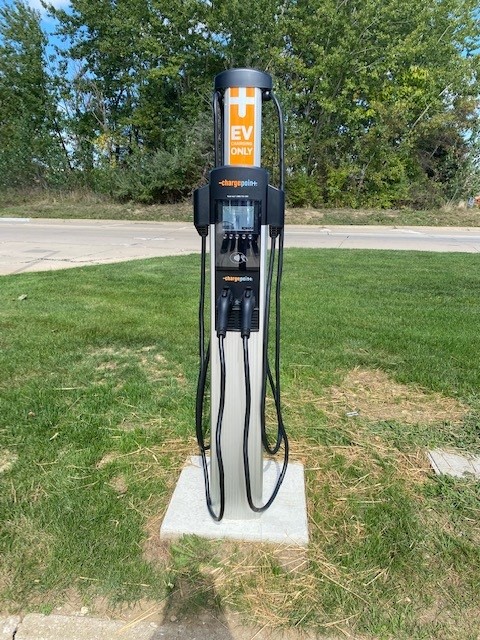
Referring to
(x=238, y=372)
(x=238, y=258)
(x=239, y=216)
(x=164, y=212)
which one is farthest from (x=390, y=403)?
(x=164, y=212)

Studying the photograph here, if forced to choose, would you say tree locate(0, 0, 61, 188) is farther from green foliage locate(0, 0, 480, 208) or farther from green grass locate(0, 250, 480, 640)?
green grass locate(0, 250, 480, 640)

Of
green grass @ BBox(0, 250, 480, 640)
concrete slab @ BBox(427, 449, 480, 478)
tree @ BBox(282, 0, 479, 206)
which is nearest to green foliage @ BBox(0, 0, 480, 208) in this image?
tree @ BBox(282, 0, 479, 206)

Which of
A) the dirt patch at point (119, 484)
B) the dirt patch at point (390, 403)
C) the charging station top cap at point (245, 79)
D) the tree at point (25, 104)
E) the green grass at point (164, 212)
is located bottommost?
the dirt patch at point (119, 484)

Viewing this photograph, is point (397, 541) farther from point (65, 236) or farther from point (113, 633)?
point (65, 236)

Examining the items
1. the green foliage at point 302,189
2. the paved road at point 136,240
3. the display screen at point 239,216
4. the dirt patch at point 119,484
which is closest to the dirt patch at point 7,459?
the dirt patch at point 119,484

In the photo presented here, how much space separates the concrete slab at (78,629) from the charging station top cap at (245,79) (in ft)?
6.72

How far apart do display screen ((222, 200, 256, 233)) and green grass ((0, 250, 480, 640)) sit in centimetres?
137

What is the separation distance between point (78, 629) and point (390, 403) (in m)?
2.41

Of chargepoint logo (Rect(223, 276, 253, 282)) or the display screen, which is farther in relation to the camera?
chargepoint logo (Rect(223, 276, 253, 282))

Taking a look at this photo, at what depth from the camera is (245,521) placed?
7.45ft

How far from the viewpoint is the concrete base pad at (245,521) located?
2.19 m

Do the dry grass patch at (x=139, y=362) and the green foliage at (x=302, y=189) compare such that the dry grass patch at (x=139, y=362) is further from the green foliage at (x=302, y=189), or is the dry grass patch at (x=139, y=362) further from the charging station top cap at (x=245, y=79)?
the green foliage at (x=302, y=189)

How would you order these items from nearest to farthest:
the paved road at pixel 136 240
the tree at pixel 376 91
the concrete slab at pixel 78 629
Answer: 1. the concrete slab at pixel 78 629
2. the paved road at pixel 136 240
3. the tree at pixel 376 91

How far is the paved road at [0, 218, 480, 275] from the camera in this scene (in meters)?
10.5
